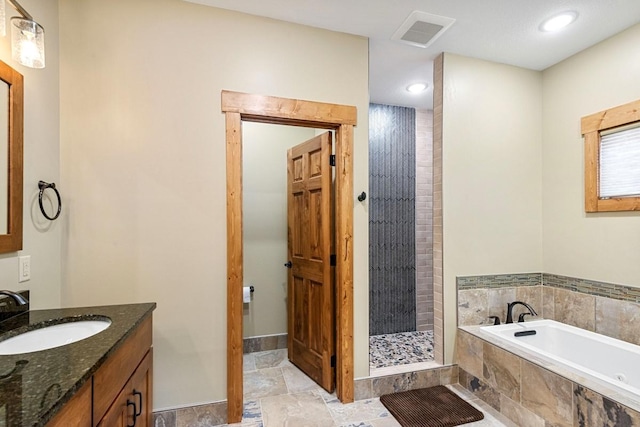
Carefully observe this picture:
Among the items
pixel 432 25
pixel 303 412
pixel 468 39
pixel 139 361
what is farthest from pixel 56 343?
pixel 468 39

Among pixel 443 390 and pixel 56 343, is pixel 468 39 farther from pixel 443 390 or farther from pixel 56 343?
pixel 56 343

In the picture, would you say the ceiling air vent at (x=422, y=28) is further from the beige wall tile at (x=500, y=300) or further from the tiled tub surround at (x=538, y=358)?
the beige wall tile at (x=500, y=300)

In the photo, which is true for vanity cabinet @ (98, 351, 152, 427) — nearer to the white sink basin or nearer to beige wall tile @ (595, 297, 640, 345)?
the white sink basin

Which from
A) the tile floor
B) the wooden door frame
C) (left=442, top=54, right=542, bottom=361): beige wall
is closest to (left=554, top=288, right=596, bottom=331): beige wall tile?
(left=442, top=54, right=542, bottom=361): beige wall

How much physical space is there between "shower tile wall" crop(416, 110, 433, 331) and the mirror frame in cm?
347

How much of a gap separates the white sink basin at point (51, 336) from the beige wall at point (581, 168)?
3.36 metres

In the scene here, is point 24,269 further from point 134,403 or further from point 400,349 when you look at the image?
point 400,349

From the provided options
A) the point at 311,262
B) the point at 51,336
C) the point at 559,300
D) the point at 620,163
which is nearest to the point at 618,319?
the point at 559,300

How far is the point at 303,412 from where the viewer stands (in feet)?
7.32

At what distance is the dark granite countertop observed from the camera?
2.36ft

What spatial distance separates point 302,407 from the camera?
2291 millimetres

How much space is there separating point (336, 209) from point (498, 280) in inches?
64.8

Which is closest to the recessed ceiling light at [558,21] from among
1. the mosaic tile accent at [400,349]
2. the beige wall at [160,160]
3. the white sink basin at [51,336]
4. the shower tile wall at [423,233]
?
the shower tile wall at [423,233]

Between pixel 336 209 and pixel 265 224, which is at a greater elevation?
pixel 336 209
